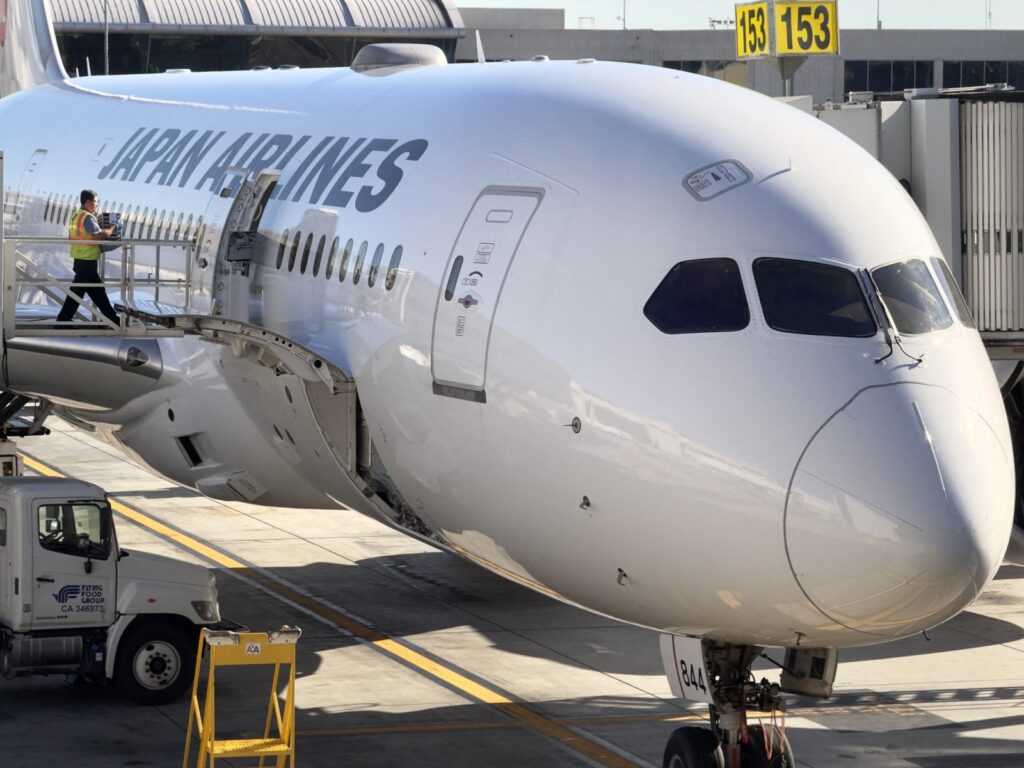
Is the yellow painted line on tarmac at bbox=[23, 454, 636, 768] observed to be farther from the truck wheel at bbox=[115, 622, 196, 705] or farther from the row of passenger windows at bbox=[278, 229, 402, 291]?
the row of passenger windows at bbox=[278, 229, 402, 291]

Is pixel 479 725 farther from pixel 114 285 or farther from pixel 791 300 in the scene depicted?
pixel 791 300

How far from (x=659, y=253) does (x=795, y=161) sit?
1189 millimetres

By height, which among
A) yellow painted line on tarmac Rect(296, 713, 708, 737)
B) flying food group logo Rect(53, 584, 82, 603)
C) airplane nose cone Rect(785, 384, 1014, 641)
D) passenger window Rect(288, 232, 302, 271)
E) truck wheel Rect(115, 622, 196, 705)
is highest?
passenger window Rect(288, 232, 302, 271)

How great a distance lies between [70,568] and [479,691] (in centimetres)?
418

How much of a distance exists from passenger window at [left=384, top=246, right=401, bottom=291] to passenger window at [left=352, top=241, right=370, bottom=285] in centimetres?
55

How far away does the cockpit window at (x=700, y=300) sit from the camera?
38.2 ft

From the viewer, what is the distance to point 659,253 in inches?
475

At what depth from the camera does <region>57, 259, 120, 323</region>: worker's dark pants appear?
60.7 ft

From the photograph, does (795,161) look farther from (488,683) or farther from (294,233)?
(488,683)

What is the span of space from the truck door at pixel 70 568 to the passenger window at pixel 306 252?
400 centimetres

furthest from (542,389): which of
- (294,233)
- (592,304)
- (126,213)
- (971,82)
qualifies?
(971,82)

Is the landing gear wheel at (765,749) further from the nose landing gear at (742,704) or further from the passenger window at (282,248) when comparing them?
the passenger window at (282,248)

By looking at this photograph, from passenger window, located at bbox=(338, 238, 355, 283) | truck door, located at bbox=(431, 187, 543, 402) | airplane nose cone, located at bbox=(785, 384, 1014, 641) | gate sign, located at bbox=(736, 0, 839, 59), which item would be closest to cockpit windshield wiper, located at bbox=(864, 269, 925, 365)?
airplane nose cone, located at bbox=(785, 384, 1014, 641)

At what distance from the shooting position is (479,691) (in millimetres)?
18688
